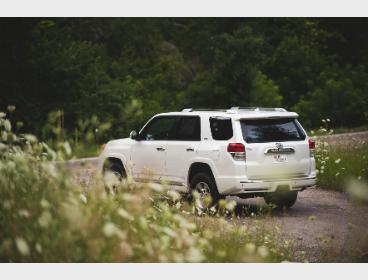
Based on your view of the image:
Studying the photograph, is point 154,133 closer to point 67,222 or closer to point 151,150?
point 151,150

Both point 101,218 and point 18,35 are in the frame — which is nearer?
point 101,218

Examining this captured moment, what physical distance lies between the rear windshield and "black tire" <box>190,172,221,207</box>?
0.91 m

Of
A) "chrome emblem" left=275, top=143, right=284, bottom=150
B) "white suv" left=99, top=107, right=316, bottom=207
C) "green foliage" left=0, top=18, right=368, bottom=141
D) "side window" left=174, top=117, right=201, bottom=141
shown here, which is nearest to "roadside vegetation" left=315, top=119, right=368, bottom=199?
"green foliage" left=0, top=18, right=368, bottom=141

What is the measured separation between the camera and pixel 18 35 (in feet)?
74.6

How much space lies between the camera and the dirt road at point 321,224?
8.95 metres

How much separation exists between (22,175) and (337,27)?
36.6 meters

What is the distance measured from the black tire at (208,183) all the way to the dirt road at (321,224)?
1.78 ft

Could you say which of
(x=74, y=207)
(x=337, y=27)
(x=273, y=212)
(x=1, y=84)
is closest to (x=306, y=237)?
(x=273, y=212)

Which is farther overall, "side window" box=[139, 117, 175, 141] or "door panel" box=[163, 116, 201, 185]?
"side window" box=[139, 117, 175, 141]

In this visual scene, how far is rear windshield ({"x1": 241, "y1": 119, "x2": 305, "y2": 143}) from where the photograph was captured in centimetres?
1220

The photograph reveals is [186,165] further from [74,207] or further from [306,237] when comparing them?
[74,207]

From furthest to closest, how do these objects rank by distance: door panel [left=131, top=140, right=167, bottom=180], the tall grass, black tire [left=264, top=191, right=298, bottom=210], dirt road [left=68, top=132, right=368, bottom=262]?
door panel [left=131, top=140, right=167, bottom=180], black tire [left=264, top=191, right=298, bottom=210], dirt road [left=68, top=132, right=368, bottom=262], the tall grass

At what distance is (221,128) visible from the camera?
1245cm

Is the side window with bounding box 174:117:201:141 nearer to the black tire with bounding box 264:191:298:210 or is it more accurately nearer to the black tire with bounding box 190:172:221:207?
the black tire with bounding box 190:172:221:207
